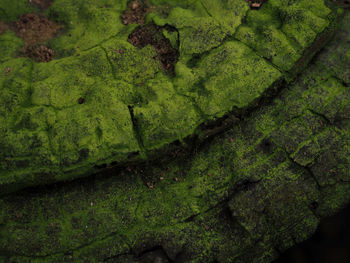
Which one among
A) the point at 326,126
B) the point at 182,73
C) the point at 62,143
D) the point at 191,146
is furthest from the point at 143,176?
the point at 326,126

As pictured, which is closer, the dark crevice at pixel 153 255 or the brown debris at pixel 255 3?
the dark crevice at pixel 153 255

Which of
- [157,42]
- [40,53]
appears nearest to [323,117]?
[157,42]

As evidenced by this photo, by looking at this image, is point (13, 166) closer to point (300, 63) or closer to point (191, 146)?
point (191, 146)

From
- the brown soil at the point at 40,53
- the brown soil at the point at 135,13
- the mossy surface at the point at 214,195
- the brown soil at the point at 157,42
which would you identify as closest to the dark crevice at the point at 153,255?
the mossy surface at the point at 214,195

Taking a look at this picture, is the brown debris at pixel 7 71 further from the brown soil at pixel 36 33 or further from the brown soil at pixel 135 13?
the brown soil at pixel 135 13

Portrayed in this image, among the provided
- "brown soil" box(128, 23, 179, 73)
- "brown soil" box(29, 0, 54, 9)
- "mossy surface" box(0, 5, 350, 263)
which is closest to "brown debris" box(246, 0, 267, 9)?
"mossy surface" box(0, 5, 350, 263)

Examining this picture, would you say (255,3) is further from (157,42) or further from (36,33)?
(36,33)
